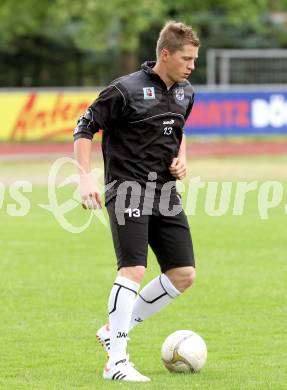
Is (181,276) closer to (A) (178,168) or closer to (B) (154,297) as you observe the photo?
(B) (154,297)

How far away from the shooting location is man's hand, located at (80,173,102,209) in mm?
6668

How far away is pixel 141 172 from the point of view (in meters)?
6.97

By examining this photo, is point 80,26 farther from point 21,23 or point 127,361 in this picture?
point 127,361

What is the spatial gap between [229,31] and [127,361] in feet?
126

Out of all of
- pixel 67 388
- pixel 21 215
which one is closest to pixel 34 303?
pixel 67 388

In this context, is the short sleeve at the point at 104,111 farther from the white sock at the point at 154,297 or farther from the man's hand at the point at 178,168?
the white sock at the point at 154,297

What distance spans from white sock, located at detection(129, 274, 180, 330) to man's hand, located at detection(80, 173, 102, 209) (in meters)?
0.79

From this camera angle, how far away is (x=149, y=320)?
352 inches

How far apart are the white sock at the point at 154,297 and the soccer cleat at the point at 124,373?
526mm

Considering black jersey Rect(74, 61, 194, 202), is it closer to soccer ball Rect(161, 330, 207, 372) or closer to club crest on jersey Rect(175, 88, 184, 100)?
club crest on jersey Rect(175, 88, 184, 100)

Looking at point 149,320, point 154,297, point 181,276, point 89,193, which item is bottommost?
point 149,320

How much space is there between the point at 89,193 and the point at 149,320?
252cm

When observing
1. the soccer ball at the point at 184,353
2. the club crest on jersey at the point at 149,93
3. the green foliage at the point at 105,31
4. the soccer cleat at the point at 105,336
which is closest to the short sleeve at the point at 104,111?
the club crest on jersey at the point at 149,93

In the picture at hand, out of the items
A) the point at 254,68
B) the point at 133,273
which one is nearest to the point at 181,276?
the point at 133,273
